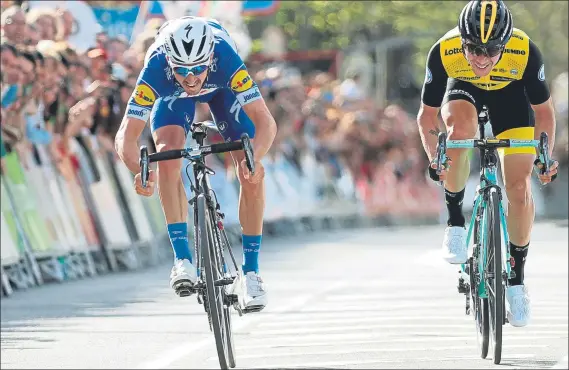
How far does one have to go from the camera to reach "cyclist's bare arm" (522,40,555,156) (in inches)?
452

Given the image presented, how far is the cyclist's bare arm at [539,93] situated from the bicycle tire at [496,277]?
545mm

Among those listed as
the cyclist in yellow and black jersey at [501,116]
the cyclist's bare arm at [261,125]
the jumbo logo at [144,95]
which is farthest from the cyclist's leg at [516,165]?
the jumbo logo at [144,95]

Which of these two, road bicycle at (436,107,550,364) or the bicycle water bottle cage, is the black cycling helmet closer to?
road bicycle at (436,107,550,364)

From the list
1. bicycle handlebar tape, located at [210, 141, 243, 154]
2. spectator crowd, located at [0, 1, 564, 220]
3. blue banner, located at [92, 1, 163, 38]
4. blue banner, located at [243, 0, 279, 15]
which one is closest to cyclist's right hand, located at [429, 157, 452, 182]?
bicycle handlebar tape, located at [210, 141, 243, 154]

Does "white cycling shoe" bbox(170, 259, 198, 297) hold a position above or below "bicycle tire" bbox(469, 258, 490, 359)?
above

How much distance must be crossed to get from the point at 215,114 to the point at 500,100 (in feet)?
5.91

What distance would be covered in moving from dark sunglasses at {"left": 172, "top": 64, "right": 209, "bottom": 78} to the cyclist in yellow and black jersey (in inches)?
56.9

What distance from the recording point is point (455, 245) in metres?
11.9

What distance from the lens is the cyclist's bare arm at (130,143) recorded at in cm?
1130

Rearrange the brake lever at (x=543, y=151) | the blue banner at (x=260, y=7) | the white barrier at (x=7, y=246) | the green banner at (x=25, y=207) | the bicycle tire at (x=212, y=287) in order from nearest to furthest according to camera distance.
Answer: the bicycle tire at (x=212, y=287) < the brake lever at (x=543, y=151) < the white barrier at (x=7, y=246) < the green banner at (x=25, y=207) < the blue banner at (x=260, y=7)

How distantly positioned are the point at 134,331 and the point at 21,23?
440 cm

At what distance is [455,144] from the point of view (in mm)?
11336

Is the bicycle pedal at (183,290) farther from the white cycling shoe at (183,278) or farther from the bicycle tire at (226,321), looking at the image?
the bicycle tire at (226,321)

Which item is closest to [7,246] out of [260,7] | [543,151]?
[543,151]
